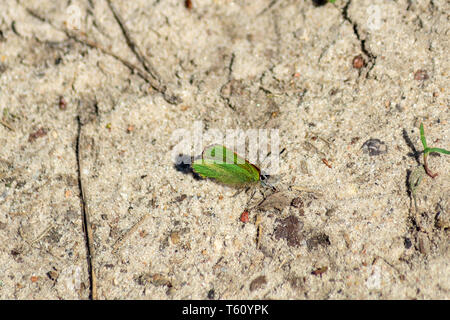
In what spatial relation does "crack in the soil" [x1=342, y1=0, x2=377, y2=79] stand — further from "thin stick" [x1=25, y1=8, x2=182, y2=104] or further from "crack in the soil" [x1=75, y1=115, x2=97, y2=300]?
"crack in the soil" [x1=75, y1=115, x2=97, y2=300]

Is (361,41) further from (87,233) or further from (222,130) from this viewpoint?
(87,233)

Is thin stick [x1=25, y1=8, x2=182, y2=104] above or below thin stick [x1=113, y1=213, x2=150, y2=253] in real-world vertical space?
above

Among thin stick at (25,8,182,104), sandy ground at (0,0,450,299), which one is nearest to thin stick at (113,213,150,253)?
sandy ground at (0,0,450,299)


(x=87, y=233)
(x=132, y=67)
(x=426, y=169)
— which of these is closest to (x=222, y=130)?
(x=132, y=67)

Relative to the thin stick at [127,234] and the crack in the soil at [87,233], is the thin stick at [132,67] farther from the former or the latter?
the thin stick at [127,234]

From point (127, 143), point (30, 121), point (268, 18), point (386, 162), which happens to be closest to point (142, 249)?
point (127, 143)

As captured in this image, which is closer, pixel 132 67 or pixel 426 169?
pixel 426 169

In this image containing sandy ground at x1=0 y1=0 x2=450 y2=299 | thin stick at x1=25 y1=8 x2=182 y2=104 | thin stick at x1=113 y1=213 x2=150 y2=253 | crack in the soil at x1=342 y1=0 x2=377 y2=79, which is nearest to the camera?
sandy ground at x1=0 y1=0 x2=450 y2=299
